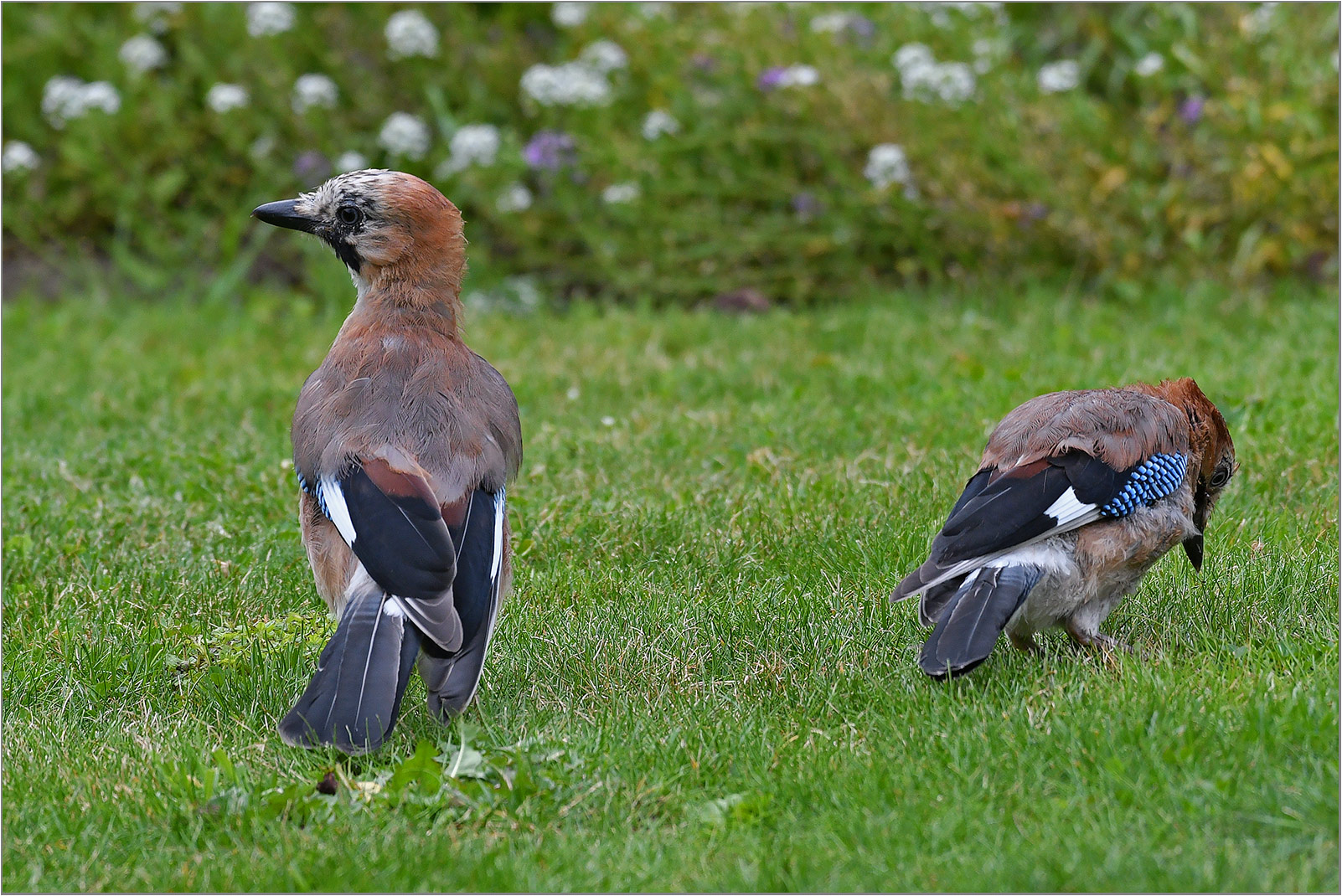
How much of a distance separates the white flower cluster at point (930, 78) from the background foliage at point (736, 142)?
0.19 ft

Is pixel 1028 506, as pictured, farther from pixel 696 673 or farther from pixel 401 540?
pixel 401 540

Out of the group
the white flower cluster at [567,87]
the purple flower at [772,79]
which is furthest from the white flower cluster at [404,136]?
the purple flower at [772,79]

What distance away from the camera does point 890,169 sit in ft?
27.2

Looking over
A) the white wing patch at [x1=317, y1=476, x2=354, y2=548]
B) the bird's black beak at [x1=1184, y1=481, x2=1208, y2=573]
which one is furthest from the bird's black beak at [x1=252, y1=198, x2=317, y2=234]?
the bird's black beak at [x1=1184, y1=481, x2=1208, y2=573]

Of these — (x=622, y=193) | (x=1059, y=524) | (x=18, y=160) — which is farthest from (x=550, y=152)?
(x=1059, y=524)

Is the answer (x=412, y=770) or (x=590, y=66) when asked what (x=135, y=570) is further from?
(x=590, y=66)

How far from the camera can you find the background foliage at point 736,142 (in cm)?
837

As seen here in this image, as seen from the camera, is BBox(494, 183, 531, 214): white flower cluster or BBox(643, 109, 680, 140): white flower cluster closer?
BBox(643, 109, 680, 140): white flower cluster

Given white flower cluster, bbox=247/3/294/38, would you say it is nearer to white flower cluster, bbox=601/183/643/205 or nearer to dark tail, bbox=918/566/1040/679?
white flower cluster, bbox=601/183/643/205

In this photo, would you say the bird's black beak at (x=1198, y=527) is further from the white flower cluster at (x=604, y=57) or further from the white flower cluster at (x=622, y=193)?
the white flower cluster at (x=604, y=57)

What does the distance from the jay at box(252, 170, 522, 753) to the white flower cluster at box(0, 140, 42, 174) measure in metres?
5.99

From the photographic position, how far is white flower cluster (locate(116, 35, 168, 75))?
32.1ft

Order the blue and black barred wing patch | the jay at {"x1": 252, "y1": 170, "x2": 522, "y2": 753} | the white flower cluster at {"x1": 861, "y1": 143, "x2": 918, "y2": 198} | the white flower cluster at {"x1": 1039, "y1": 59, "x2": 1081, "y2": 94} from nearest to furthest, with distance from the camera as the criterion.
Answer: the jay at {"x1": 252, "y1": 170, "x2": 522, "y2": 753} → the blue and black barred wing patch → the white flower cluster at {"x1": 861, "y1": 143, "x2": 918, "y2": 198} → the white flower cluster at {"x1": 1039, "y1": 59, "x2": 1081, "y2": 94}

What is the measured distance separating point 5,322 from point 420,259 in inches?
222
